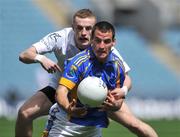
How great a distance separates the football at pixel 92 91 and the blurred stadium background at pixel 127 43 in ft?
34.5

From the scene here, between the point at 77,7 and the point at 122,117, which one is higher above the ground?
the point at 122,117

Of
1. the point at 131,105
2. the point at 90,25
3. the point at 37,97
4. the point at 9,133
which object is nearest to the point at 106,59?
the point at 90,25

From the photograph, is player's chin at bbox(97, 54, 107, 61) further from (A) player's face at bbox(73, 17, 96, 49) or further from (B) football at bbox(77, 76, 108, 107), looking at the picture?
(A) player's face at bbox(73, 17, 96, 49)

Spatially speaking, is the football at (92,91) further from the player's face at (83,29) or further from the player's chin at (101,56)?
the player's face at (83,29)

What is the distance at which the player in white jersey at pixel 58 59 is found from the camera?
7758mm

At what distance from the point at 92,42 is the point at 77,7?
42.5 ft

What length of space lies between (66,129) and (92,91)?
2.41 feet

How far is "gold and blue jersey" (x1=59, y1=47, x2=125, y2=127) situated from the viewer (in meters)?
6.89

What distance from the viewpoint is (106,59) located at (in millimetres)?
6953

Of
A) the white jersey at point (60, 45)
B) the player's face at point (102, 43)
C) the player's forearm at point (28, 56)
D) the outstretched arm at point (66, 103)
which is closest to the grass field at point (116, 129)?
the white jersey at point (60, 45)

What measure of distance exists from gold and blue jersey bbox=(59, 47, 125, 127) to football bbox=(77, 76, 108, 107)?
0.15 meters

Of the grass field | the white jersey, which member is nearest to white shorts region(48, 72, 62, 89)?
the white jersey

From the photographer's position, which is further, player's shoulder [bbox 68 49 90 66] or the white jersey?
the white jersey

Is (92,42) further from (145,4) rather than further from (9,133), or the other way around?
(145,4)
